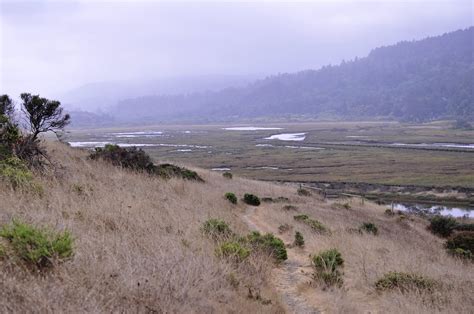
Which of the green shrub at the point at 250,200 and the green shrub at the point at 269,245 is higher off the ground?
the green shrub at the point at 269,245

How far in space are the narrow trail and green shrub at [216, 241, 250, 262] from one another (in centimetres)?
102

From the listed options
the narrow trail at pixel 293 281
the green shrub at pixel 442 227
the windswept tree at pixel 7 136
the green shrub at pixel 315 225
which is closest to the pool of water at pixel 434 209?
the green shrub at pixel 442 227

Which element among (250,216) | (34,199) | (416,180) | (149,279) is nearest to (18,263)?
(149,279)

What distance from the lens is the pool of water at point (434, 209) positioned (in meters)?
44.2

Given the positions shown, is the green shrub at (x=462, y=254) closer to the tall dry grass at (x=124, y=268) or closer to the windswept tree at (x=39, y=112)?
the tall dry grass at (x=124, y=268)

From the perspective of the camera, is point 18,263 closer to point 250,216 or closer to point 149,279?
point 149,279

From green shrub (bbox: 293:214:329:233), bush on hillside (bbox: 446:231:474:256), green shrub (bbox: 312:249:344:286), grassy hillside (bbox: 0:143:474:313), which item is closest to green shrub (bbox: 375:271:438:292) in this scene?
grassy hillside (bbox: 0:143:474:313)

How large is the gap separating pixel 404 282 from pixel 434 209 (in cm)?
4195

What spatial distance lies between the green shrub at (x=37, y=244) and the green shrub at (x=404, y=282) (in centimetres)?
581

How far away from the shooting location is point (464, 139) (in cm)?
11512

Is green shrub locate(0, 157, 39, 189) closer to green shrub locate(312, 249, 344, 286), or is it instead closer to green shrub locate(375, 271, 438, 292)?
green shrub locate(312, 249, 344, 286)

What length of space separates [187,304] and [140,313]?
0.64 m

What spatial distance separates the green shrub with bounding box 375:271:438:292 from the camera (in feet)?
27.5

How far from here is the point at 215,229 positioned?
9445 mm
